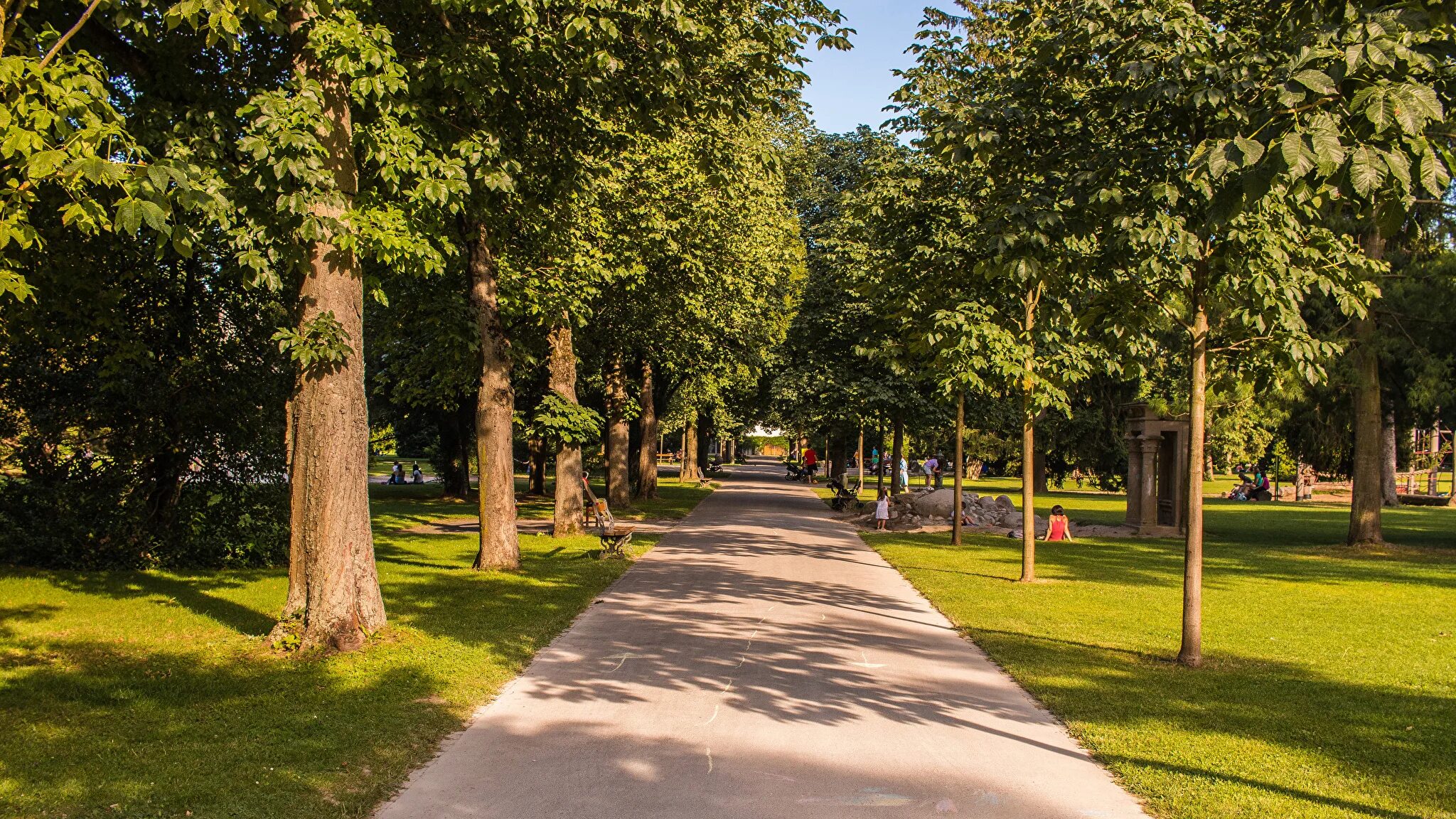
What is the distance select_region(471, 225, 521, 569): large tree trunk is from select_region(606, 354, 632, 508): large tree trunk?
1134 centimetres

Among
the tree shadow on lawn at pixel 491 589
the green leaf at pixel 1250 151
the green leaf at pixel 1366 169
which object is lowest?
the tree shadow on lawn at pixel 491 589

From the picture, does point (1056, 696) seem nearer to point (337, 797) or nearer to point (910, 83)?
point (337, 797)

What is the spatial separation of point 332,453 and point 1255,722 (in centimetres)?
755

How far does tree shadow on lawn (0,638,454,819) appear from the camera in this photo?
521 centimetres

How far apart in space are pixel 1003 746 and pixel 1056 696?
1605 mm

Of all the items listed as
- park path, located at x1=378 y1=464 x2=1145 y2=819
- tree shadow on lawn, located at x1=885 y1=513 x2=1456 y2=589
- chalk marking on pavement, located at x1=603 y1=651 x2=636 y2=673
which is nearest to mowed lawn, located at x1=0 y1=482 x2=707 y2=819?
park path, located at x1=378 y1=464 x2=1145 y2=819

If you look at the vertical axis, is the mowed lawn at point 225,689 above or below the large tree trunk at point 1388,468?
below

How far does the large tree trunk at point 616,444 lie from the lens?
89.0ft

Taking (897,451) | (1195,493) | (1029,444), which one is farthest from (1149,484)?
(1195,493)

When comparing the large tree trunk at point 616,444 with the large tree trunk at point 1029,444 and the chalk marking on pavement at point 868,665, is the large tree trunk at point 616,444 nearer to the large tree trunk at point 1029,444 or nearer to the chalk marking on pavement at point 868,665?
the large tree trunk at point 1029,444

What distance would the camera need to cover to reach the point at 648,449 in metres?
35.3

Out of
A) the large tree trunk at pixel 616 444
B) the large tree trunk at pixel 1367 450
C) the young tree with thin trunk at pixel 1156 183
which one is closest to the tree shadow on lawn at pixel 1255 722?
the young tree with thin trunk at pixel 1156 183

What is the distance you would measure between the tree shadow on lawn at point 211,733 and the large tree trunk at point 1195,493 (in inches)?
243

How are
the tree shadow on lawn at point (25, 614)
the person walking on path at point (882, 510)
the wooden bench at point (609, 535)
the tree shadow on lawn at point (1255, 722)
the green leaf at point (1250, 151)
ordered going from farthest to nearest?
the person walking on path at point (882, 510) < the wooden bench at point (609, 535) < the tree shadow on lawn at point (25, 614) < the tree shadow on lawn at point (1255, 722) < the green leaf at point (1250, 151)
